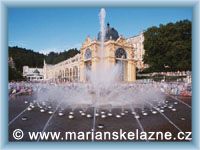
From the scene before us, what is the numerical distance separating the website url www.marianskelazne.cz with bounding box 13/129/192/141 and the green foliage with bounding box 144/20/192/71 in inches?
48.8

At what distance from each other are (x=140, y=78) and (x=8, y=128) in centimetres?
256

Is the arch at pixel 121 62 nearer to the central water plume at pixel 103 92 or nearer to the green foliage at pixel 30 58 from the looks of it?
the central water plume at pixel 103 92

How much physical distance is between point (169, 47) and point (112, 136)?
6.68ft

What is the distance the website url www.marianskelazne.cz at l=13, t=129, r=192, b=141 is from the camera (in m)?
6.42

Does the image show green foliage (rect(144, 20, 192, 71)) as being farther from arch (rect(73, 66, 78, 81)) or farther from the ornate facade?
arch (rect(73, 66, 78, 81))

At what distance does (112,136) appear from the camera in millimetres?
6430

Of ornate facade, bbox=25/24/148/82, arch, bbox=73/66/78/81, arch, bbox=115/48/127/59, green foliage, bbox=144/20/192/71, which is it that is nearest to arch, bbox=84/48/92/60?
ornate facade, bbox=25/24/148/82

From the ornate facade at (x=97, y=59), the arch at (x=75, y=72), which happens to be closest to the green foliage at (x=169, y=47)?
the ornate facade at (x=97, y=59)

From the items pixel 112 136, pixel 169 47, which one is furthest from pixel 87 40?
pixel 112 136

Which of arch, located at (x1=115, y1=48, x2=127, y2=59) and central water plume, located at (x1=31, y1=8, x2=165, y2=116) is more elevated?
arch, located at (x1=115, y1=48, x2=127, y2=59)

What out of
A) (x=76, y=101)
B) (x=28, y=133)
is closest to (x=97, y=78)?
(x=76, y=101)

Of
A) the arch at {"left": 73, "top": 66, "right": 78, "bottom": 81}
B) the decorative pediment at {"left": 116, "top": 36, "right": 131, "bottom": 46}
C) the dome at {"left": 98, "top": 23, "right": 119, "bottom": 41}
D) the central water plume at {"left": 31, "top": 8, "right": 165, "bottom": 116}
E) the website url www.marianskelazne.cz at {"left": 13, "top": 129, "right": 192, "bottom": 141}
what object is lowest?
the website url www.marianskelazne.cz at {"left": 13, "top": 129, "right": 192, "bottom": 141}

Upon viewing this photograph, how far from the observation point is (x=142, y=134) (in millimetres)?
6426

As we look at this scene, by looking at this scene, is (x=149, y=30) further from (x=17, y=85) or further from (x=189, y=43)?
(x=17, y=85)
